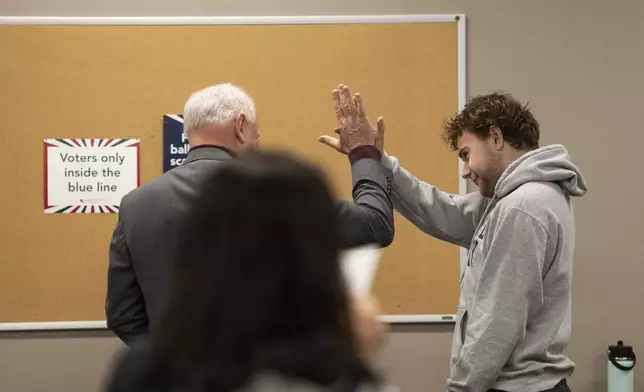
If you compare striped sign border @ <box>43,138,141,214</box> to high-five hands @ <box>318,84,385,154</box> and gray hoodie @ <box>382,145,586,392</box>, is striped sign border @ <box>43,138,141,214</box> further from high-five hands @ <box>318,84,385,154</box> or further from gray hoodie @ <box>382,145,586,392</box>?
gray hoodie @ <box>382,145,586,392</box>

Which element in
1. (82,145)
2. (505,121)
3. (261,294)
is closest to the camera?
(261,294)

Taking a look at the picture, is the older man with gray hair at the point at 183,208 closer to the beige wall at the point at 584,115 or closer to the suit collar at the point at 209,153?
the suit collar at the point at 209,153

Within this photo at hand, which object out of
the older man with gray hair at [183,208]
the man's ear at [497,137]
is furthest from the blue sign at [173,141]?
the man's ear at [497,137]

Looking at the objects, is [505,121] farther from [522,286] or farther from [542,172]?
[522,286]

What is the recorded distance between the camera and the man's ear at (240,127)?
1758 mm

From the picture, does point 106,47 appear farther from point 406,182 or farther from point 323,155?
point 406,182

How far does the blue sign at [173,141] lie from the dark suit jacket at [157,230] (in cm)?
108

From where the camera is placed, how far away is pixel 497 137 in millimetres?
1980

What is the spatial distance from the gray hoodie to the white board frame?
3.02ft

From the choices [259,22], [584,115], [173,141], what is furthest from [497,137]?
[173,141]

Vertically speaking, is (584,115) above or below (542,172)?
above

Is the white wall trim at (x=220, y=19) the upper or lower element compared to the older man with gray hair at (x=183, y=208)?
upper

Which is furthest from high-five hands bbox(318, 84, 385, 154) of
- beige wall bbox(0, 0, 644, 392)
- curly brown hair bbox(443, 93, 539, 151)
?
beige wall bbox(0, 0, 644, 392)

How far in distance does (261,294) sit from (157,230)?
3.34 ft
